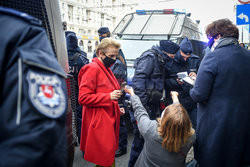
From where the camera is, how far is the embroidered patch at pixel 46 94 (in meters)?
0.77

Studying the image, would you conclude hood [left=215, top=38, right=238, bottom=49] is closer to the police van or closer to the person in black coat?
the person in black coat

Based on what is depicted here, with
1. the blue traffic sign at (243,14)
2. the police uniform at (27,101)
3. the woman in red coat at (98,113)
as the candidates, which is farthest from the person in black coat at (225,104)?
the blue traffic sign at (243,14)

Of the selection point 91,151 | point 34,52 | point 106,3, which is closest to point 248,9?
point 91,151

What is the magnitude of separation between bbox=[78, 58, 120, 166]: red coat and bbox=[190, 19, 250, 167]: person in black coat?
39.2 inches

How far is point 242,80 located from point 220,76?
8.5 inches

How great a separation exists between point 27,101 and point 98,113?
165 centimetres

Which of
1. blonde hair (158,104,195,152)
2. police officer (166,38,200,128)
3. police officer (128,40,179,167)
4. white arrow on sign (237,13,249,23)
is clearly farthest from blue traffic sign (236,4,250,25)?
blonde hair (158,104,195,152)

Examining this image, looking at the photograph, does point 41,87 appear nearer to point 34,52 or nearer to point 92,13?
point 34,52

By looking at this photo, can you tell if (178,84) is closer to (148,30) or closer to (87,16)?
(148,30)

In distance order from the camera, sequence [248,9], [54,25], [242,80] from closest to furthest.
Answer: [54,25] → [242,80] → [248,9]

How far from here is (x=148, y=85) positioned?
2.93m

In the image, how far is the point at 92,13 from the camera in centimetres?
5978

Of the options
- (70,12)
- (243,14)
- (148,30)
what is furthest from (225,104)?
(70,12)

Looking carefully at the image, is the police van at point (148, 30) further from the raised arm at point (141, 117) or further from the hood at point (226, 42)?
the hood at point (226, 42)
